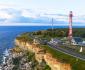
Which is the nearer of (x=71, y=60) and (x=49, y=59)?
(x=71, y=60)

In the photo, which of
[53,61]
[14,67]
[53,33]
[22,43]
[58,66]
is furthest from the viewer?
[53,33]

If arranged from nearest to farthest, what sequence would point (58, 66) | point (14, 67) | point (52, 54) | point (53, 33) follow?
point (58, 66)
point (52, 54)
point (14, 67)
point (53, 33)

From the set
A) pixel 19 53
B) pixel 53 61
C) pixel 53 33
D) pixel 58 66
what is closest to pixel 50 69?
pixel 53 61

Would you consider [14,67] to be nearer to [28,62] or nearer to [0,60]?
[28,62]

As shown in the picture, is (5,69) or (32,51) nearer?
(5,69)

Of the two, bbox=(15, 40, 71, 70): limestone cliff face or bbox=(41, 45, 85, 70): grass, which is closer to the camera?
bbox=(15, 40, 71, 70): limestone cliff face

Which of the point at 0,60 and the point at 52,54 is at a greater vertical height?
the point at 52,54

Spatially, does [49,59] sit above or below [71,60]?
below

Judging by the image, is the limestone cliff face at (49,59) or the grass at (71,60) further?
the grass at (71,60)

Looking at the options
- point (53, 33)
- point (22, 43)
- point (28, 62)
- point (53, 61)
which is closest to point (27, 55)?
point (28, 62)

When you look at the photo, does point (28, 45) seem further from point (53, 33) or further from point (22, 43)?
point (53, 33)
